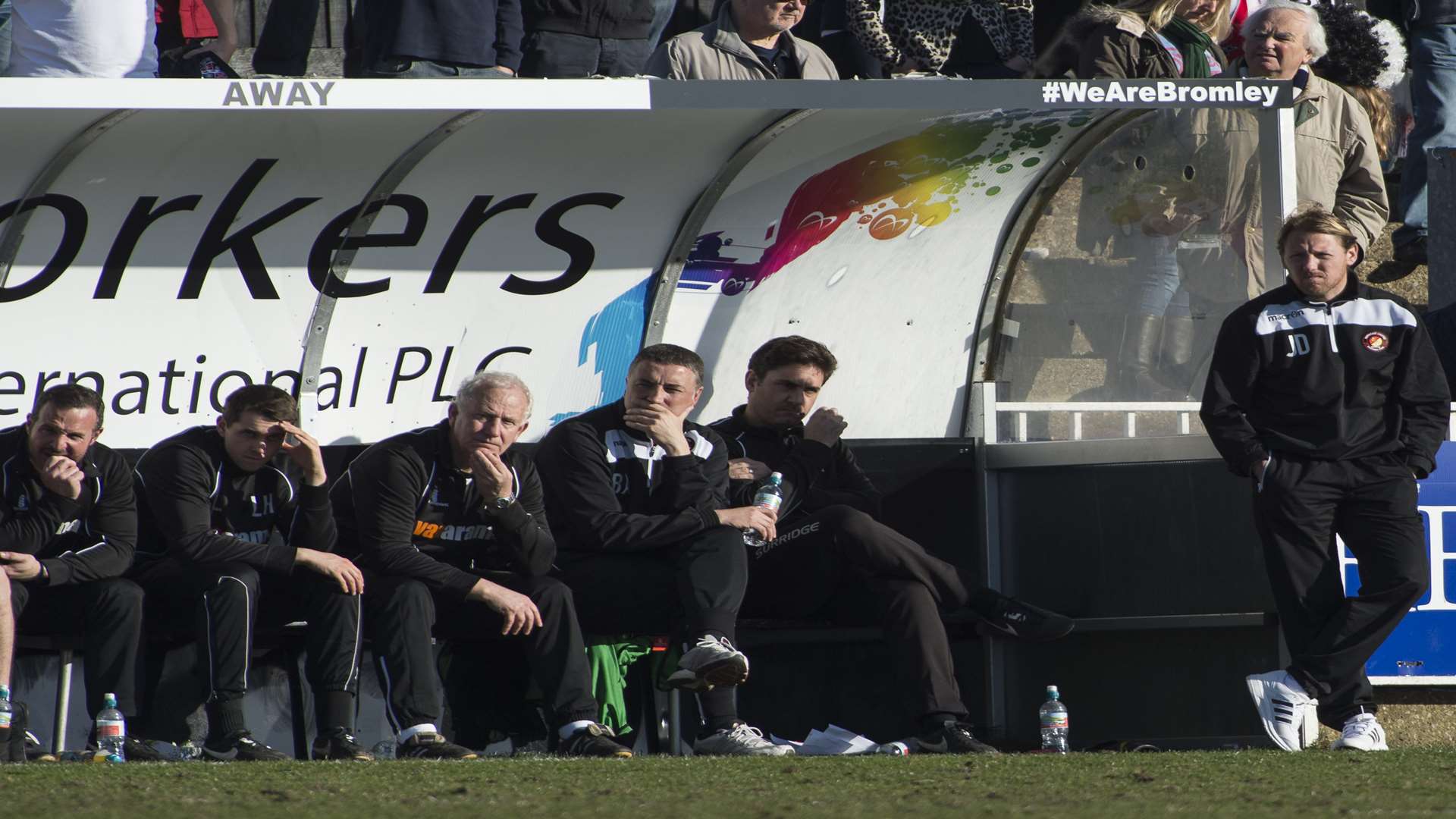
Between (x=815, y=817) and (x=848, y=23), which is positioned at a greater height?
(x=848, y=23)

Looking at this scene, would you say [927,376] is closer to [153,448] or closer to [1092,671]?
[1092,671]

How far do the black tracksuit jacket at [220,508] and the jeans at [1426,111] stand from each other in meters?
5.39

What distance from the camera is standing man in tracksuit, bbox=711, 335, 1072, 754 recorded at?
6.16 m

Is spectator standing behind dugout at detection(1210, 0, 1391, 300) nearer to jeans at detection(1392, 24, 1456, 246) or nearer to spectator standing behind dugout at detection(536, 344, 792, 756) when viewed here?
jeans at detection(1392, 24, 1456, 246)

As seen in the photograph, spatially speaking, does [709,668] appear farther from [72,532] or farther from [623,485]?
[72,532]

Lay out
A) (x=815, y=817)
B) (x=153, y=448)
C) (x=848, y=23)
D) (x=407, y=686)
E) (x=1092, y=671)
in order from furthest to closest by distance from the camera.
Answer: (x=848, y=23)
(x=1092, y=671)
(x=153, y=448)
(x=407, y=686)
(x=815, y=817)

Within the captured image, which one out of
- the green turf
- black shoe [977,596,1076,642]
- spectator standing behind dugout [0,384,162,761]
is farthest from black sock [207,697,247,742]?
black shoe [977,596,1076,642]

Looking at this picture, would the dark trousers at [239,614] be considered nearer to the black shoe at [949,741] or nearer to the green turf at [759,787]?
the green turf at [759,787]

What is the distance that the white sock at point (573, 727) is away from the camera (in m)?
5.90

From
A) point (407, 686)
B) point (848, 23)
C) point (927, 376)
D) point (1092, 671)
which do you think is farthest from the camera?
point (848, 23)

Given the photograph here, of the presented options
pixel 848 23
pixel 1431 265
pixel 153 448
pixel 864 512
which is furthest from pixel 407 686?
pixel 1431 265

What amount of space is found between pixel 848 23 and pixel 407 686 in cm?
379

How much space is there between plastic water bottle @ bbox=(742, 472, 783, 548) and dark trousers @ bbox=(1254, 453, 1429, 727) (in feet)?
4.76

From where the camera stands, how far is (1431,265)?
888 centimetres
